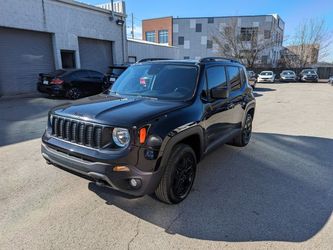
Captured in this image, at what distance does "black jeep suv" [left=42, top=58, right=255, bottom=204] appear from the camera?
2.70 meters

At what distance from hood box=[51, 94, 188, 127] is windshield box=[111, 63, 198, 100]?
280mm

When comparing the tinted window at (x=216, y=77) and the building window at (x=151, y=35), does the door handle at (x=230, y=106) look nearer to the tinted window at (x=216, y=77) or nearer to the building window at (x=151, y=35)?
the tinted window at (x=216, y=77)

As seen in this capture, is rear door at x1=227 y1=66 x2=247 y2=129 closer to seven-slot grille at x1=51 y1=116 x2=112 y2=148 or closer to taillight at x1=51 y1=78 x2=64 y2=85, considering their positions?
seven-slot grille at x1=51 y1=116 x2=112 y2=148

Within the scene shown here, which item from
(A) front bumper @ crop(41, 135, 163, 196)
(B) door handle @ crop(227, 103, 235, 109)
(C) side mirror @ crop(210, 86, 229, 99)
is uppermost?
(C) side mirror @ crop(210, 86, 229, 99)

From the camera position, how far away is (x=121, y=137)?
108 inches

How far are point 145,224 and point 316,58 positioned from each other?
52.8 metres

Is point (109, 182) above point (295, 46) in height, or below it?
below

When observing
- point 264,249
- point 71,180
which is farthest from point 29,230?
point 264,249

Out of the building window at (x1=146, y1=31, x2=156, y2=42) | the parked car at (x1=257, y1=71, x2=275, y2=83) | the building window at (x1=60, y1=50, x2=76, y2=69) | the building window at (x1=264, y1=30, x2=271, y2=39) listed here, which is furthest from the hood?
the building window at (x1=146, y1=31, x2=156, y2=42)

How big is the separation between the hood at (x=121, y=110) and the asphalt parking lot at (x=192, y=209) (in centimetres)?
87

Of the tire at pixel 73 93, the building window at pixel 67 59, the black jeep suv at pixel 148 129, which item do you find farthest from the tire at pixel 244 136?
the building window at pixel 67 59

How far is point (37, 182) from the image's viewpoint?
3.85 m

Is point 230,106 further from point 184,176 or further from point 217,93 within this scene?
point 184,176

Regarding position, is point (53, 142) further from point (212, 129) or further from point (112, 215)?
point (212, 129)
